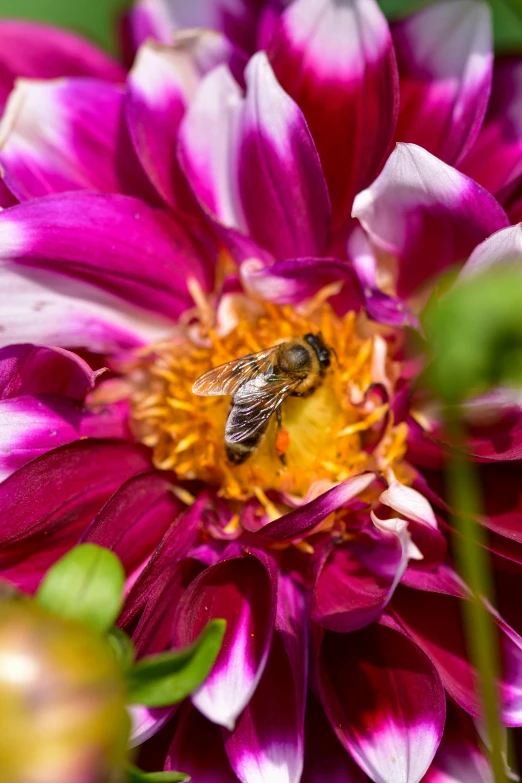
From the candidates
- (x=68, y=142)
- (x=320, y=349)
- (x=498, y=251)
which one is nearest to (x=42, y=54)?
(x=68, y=142)

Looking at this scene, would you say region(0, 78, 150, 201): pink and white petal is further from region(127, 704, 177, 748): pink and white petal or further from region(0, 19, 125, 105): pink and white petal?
region(127, 704, 177, 748): pink and white petal

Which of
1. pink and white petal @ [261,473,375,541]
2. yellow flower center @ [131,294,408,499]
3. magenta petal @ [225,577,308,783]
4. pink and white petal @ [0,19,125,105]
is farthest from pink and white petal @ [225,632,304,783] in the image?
pink and white petal @ [0,19,125,105]

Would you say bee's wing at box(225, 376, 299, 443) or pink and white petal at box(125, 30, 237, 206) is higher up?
pink and white petal at box(125, 30, 237, 206)

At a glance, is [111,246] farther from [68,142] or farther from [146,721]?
[146,721]

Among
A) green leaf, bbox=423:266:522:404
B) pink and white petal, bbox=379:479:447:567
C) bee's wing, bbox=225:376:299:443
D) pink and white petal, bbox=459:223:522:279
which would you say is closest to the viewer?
green leaf, bbox=423:266:522:404

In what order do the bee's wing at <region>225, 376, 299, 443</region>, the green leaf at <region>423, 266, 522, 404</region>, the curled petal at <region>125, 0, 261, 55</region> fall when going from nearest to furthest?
1. the green leaf at <region>423, 266, 522, 404</region>
2. the bee's wing at <region>225, 376, 299, 443</region>
3. the curled petal at <region>125, 0, 261, 55</region>

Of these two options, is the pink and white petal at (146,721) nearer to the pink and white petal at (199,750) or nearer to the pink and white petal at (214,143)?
the pink and white petal at (199,750)
